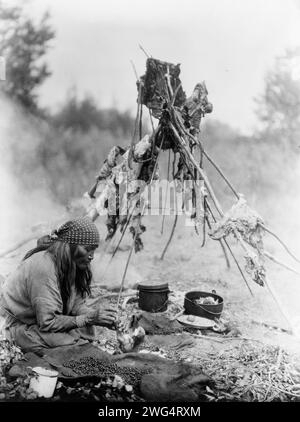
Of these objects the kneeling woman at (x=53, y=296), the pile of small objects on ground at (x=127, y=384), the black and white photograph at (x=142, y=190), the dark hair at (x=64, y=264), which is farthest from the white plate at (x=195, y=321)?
the dark hair at (x=64, y=264)

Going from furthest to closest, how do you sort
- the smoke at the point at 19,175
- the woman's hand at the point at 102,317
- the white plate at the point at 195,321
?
the white plate at the point at 195,321
the smoke at the point at 19,175
the woman's hand at the point at 102,317

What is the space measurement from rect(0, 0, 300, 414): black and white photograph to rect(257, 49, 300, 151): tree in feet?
0.04

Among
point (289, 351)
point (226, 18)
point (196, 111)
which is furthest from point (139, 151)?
point (289, 351)

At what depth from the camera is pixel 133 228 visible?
4230mm

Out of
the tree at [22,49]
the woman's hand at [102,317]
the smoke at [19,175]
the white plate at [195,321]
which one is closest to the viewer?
the woman's hand at [102,317]

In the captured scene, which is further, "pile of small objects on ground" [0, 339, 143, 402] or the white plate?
the white plate

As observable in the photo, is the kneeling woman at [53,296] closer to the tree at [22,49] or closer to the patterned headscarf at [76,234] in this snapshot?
the patterned headscarf at [76,234]

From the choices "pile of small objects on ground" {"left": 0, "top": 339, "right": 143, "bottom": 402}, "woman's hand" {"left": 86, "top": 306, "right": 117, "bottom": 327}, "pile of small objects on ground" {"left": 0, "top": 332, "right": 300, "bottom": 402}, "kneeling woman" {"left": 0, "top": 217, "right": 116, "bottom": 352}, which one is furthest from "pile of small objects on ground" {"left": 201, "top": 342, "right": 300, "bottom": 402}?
"kneeling woman" {"left": 0, "top": 217, "right": 116, "bottom": 352}

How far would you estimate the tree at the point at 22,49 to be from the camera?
3486 mm

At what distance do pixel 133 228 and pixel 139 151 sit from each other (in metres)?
0.78

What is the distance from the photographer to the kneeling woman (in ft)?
10.1

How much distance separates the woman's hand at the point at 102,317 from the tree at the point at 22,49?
186cm

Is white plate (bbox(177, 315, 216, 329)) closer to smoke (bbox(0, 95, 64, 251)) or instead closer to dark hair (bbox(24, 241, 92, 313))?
dark hair (bbox(24, 241, 92, 313))

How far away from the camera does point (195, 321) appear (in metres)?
3.98
